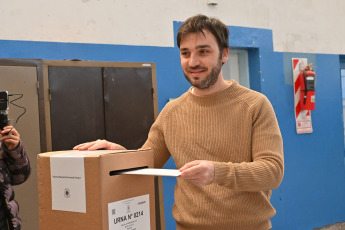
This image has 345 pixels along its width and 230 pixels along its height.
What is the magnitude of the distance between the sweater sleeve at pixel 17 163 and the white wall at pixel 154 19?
1048 millimetres

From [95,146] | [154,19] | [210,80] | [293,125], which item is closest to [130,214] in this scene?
[95,146]

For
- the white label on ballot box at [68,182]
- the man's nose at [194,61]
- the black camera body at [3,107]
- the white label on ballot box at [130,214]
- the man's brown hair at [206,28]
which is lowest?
the white label on ballot box at [130,214]

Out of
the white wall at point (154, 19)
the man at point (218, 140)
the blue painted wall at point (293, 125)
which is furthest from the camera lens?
the blue painted wall at point (293, 125)

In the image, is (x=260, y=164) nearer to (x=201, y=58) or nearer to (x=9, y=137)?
(x=201, y=58)

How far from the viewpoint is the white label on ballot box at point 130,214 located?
1051mm

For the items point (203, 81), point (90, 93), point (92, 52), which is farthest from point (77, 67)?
point (203, 81)

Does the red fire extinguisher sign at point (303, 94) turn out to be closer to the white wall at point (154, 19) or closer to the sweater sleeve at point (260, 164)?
the white wall at point (154, 19)

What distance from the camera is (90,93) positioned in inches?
88.2

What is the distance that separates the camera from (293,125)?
358cm

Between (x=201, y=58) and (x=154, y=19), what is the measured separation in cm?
162

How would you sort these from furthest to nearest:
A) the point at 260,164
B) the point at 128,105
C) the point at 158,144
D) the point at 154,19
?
the point at 154,19 → the point at 128,105 → the point at 158,144 → the point at 260,164

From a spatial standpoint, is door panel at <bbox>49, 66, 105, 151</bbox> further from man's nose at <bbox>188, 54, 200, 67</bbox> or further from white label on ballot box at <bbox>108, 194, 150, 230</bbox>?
white label on ballot box at <bbox>108, 194, 150, 230</bbox>

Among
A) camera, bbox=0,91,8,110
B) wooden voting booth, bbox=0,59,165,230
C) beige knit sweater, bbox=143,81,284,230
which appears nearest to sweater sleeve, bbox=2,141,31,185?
camera, bbox=0,91,8,110

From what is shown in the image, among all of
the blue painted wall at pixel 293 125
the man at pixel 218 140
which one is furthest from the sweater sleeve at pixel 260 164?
the blue painted wall at pixel 293 125
